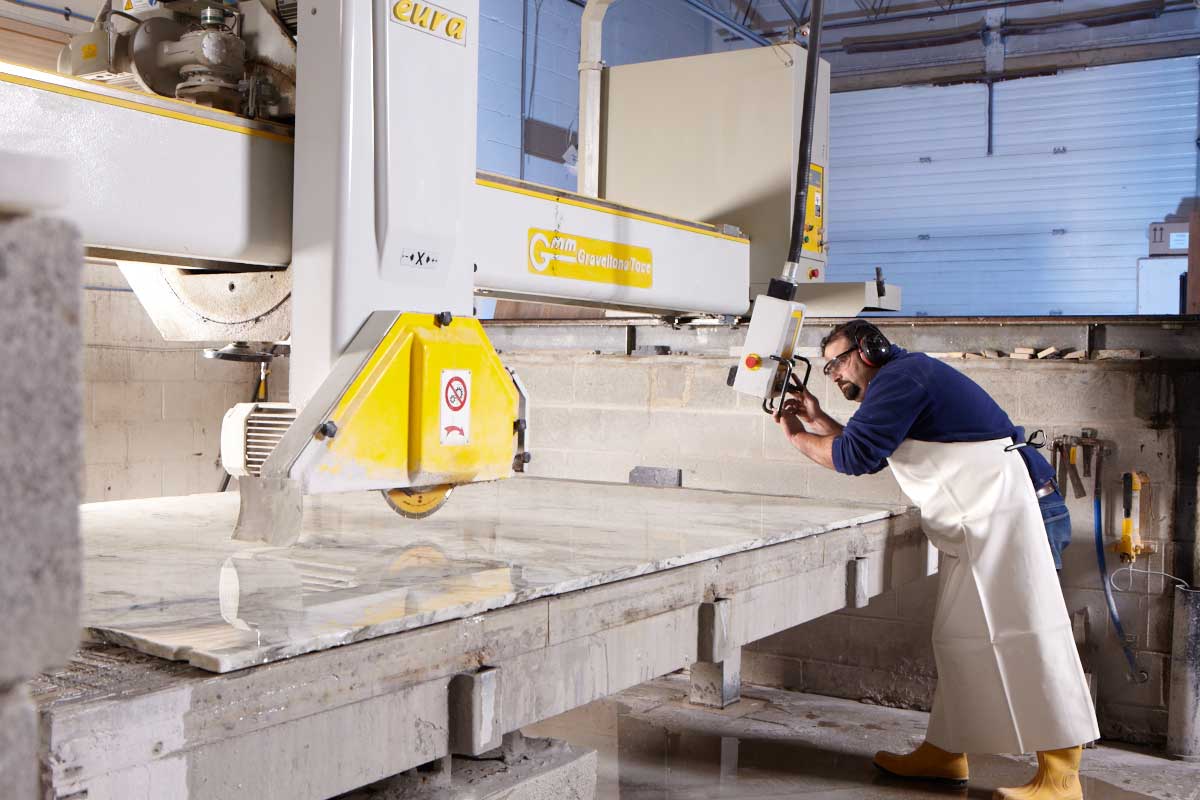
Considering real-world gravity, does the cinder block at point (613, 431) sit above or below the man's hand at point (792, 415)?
below

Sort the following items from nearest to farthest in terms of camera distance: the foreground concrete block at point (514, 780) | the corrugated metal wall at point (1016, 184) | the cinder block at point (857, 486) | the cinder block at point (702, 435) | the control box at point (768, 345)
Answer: the foreground concrete block at point (514, 780) < the control box at point (768, 345) < the cinder block at point (857, 486) < the cinder block at point (702, 435) < the corrugated metal wall at point (1016, 184)

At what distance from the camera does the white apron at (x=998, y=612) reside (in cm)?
356

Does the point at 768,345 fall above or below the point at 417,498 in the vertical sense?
above

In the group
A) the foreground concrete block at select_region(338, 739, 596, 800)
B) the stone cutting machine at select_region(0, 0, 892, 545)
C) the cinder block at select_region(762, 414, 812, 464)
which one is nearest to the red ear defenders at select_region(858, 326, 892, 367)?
the cinder block at select_region(762, 414, 812, 464)

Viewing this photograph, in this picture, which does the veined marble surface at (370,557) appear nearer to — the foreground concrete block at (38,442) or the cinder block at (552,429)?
the foreground concrete block at (38,442)

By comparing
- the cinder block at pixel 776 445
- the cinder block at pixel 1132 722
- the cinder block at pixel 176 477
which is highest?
the cinder block at pixel 776 445

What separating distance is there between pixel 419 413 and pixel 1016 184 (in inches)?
383

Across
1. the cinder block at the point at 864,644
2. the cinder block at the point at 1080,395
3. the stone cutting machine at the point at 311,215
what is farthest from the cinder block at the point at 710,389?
the stone cutting machine at the point at 311,215

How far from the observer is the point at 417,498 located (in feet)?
7.57

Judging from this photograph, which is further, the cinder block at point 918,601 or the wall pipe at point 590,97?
the cinder block at point 918,601

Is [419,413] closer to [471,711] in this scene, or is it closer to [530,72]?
[471,711]

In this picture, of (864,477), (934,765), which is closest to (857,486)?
(864,477)

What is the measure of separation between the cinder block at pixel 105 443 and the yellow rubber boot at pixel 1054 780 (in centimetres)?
453

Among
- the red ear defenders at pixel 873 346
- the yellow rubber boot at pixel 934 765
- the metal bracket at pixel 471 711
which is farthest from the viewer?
the yellow rubber boot at pixel 934 765
